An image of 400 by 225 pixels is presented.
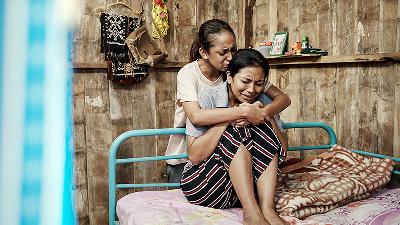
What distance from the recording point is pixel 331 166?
80.0 inches

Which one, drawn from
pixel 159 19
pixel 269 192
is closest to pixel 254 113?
pixel 269 192

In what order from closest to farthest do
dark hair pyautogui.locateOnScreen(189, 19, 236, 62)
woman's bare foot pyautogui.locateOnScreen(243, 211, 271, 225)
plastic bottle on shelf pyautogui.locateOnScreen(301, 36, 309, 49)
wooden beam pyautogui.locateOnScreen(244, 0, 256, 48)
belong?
woman's bare foot pyautogui.locateOnScreen(243, 211, 271, 225) → dark hair pyautogui.locateOnScreen(189, 19, 236, 62) → plastic bottle on shelf pyautogui.locateOnScreen(301, 36, 309, 49) → wooden beam pyautogui.locateOnScreen(244, 0, 256, 48)

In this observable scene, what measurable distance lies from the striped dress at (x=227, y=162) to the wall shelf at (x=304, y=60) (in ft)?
2.54

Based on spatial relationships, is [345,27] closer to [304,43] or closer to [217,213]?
[304,43]

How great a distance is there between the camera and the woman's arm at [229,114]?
1.70 metres

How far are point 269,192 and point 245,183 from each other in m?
0.11

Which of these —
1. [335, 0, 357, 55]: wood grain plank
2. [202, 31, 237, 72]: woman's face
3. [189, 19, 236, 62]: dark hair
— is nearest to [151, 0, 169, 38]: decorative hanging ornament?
[189, 19, 236, 62]: dark hair

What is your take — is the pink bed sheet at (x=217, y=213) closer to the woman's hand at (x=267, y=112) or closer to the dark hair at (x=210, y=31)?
the woman's hand at (x=267, y=112)

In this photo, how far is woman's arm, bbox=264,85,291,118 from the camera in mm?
1812

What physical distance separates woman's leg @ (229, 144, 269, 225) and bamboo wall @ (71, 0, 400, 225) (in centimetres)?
93

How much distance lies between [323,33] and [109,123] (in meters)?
1.58

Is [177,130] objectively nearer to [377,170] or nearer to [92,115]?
[377,170]

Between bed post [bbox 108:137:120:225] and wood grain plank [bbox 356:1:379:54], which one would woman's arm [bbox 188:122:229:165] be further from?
wood grain plank [bbox 356:1:379:54]

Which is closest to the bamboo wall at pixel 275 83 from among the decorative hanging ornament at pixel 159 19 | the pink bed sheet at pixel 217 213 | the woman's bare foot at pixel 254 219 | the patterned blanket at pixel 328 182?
the decorative hanging ornament at pixel 159 19
